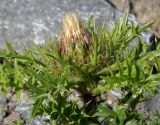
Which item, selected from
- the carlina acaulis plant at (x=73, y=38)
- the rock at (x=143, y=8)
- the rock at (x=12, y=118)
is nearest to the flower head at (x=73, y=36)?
the carlina acaulis plant at (x=73, y=38)

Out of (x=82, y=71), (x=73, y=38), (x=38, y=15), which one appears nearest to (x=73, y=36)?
(x=73, y=38)

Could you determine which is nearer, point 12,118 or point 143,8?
point 12,118

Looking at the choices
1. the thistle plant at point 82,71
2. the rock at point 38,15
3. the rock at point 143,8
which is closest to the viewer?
the thistle plant at point 82,71

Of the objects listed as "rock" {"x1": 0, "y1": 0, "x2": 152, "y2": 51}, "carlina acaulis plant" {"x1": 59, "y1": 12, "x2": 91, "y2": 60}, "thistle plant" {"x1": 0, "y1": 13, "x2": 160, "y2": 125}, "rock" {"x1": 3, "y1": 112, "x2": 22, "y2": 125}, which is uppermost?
"rock" {"x1": 0, "y1": 0, "x2": 152, "y2": 51}

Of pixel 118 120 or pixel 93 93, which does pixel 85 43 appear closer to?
pixel 93 93

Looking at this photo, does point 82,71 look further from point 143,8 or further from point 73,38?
point 143,8

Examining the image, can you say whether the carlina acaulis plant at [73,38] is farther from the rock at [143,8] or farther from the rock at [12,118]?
the rock at [143,8]

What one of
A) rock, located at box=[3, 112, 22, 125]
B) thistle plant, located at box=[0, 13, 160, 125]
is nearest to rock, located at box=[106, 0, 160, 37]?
rock, located at box=[3, 112, 22, 125]

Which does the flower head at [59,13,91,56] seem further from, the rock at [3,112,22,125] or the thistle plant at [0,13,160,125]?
the rock at [3,112,22,125]
